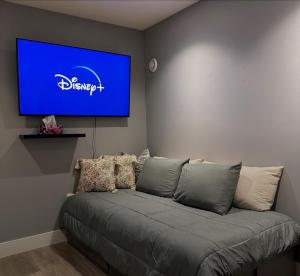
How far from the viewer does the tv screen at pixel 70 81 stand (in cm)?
304

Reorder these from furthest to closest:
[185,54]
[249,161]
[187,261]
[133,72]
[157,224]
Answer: [133,72]
[185,54]
[249,161]
[157,224]
[187,261]

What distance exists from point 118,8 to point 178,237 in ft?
8.32

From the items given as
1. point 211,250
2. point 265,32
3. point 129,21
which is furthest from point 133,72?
point 211,250

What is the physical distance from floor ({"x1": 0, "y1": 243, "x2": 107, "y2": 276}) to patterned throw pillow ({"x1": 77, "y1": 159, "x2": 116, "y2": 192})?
0.69 meters

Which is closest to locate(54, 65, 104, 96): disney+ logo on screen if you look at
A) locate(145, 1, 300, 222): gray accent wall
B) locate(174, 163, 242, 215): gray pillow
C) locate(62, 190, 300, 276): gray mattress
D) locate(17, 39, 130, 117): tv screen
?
locate(17, 39, 130, 117): tv screen

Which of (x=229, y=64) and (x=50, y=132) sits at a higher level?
(x=229, y=64)

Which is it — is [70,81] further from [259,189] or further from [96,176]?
[259,189]

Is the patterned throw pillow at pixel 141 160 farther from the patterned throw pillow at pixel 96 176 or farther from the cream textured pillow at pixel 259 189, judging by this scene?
the cream textured pillow at pixel 259 189

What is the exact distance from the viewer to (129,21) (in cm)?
363

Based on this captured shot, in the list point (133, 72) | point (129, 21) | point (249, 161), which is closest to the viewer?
point (249, 161)

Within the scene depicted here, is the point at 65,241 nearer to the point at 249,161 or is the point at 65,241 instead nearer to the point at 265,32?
the point at 249,161

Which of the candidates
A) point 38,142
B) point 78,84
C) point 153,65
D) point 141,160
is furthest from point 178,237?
point 153,65

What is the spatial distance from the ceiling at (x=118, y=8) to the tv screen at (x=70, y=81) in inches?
16.7

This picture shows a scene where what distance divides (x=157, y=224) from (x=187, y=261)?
464 mm
